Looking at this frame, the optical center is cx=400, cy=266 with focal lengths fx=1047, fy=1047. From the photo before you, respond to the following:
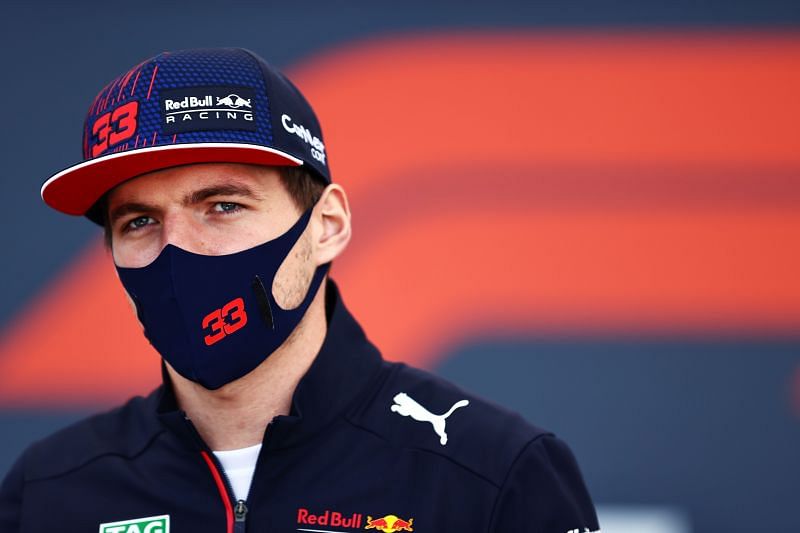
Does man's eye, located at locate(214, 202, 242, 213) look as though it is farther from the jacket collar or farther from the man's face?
the jacket collar

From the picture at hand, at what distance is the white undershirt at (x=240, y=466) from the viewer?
5.02ft

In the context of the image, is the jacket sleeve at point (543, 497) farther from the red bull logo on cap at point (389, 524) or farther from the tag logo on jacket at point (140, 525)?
the tag logo on jacket at point (140, 525)

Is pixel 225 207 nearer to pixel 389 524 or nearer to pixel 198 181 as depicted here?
pixel 198 181

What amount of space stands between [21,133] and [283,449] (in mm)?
1668

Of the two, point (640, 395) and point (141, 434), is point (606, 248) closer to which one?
point (640, 395)

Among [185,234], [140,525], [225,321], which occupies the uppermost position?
[185,234]

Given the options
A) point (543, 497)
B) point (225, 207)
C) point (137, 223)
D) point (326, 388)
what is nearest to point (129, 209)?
point (137, 223)

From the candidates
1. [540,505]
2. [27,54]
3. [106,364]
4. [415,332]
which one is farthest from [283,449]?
[27,54]

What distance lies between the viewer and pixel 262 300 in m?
1.52

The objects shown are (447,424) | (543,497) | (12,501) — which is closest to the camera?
(543,497)

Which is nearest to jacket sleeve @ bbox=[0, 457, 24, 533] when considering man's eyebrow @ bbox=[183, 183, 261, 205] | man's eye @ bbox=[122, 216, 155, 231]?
man's eye @ bbox=[122, 216, 155, 231]

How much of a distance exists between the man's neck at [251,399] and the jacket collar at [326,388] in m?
0.03

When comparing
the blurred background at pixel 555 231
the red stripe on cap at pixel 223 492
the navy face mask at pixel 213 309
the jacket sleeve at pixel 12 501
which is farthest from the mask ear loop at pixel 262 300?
the blurred background at pixel 555 231

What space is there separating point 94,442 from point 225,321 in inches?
14.1
